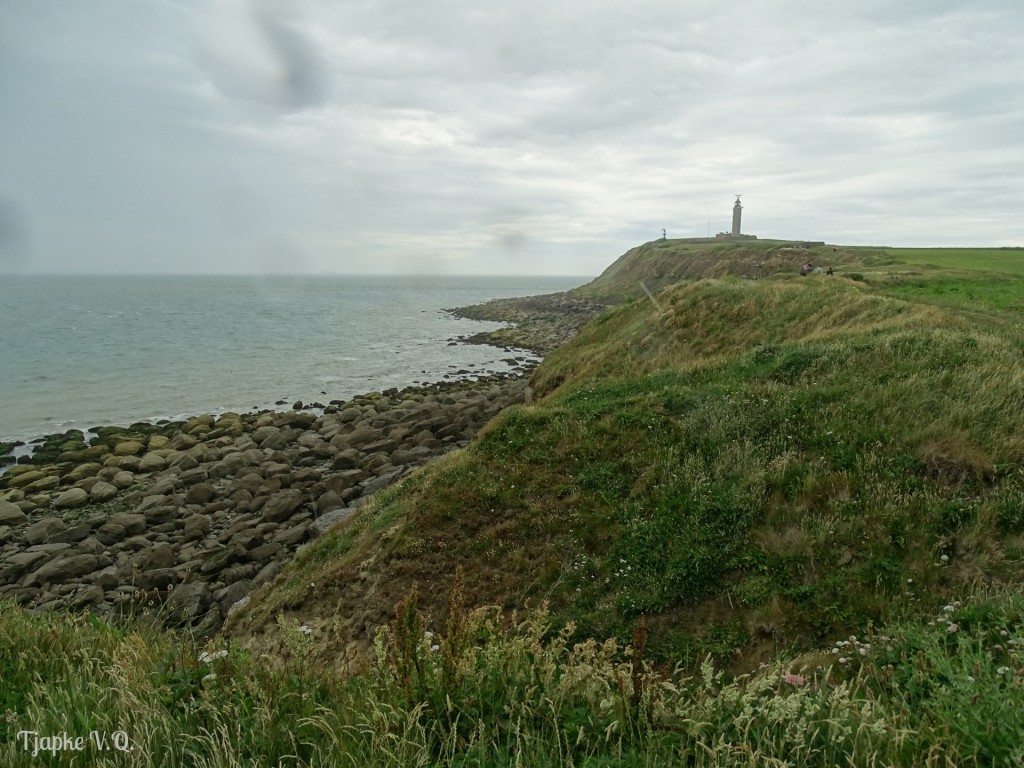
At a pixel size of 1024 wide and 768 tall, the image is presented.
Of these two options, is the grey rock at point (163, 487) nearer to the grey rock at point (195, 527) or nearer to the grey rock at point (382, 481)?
the grey rock at point (195, 527)

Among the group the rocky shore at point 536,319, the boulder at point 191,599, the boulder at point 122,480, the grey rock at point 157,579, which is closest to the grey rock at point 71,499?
the boulder at point 122,480

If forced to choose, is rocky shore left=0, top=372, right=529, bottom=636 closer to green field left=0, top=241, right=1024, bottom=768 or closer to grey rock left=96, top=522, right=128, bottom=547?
grey rock left=96, top=522, right=128, bottom=547

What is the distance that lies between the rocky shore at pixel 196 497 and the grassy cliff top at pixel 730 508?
3.50 meters

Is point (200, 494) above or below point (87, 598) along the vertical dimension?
above

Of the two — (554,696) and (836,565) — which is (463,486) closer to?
(836,565)

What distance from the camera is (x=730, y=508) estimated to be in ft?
27.8

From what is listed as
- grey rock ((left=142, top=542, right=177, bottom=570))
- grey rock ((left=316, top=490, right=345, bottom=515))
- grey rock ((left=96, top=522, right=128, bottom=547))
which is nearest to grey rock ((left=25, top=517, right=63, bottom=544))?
grey rock ((left=96, top=522, right=128, bottom=547))

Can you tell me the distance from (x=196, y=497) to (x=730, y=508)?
16.9m

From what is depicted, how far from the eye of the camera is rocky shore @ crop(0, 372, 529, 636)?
13555 mm

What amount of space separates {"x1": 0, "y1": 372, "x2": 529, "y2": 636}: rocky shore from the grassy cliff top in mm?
3501

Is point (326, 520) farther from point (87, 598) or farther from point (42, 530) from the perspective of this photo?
point (42, 530)

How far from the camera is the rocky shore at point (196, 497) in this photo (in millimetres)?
13555

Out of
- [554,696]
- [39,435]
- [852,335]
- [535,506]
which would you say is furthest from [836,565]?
[39,435]

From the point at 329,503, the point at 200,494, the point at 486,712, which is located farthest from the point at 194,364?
the point at 486,712
